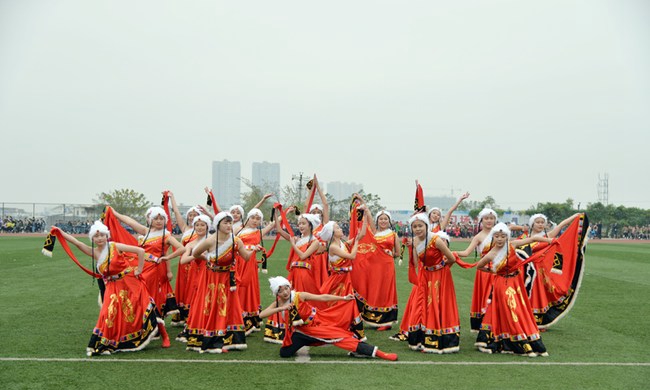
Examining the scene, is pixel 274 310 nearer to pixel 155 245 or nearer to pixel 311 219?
pixel 311 219

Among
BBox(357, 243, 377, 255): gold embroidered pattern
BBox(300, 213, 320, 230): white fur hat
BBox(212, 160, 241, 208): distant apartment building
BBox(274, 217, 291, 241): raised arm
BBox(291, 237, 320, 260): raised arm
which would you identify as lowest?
BBox(357, 243, 377, 255): gold embroidered pattern

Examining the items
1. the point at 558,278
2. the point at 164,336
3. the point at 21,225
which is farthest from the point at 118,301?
the point at 21,225

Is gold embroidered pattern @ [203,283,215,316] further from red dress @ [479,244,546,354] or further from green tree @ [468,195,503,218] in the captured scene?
green tree @ [468,195,503,218]

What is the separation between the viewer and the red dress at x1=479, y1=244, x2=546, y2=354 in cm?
810

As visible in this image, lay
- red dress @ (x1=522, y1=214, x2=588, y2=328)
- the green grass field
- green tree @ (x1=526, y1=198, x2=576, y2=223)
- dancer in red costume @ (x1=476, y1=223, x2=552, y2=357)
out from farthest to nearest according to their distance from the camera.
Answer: green tree @ (x1=526, y1=198, x2=576, y2=223)
red dress @ (x1=522, y1=214, x2=588, y2=328)
dancer in red costume @ (x1=476, y1=223, x2=552, y2=357)
the green grass field

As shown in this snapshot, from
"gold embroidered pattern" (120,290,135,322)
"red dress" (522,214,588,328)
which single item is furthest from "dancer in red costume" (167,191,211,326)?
"red dress" (522,214,588,328)

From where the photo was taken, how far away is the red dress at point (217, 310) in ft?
26.5

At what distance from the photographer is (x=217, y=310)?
26.7 feet

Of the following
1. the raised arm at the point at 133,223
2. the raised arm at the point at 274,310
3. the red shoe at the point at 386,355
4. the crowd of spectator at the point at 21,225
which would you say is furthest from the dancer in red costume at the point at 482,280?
the crowd of spectator at the point at 21,225

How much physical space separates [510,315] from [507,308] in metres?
0.10

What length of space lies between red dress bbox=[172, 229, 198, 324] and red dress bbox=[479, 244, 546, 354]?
4.65 m

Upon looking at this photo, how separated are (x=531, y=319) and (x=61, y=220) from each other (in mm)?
46561

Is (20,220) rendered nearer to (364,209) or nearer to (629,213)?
(364,209)

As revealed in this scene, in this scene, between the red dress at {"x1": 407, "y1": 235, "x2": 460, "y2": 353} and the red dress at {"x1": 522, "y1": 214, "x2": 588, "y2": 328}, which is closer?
the red dress at {"x1": 407, "y1": 235, "x2": 460, "y2": 353}
